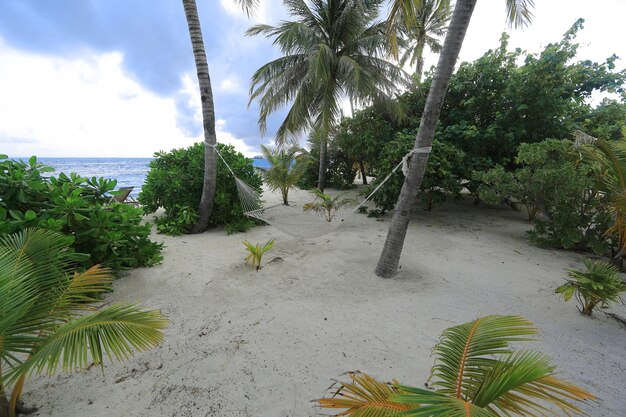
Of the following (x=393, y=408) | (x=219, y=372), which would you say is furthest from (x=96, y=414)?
(x=393, y=408)

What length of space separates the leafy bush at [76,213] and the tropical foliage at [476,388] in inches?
87.9

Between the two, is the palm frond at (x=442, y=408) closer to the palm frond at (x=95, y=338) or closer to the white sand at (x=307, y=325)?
the white sand at (x=307, y=325)

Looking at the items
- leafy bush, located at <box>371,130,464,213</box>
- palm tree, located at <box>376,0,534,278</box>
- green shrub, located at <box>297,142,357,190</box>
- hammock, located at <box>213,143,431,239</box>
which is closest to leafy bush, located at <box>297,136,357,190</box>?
green shrub, located at <box>297,142,357,190</box>

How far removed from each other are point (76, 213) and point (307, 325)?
195 cm

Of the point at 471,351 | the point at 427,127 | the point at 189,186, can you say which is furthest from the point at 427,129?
the point at 189,186

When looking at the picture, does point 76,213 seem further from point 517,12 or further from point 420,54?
point 420,54

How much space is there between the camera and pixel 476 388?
0.86 metres

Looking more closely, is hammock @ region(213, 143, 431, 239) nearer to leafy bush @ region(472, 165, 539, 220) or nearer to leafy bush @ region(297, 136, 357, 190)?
leafy bush @ region(472, 165, 539, 220)

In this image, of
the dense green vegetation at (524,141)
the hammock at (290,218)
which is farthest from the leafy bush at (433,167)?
the hammock at (290,218)

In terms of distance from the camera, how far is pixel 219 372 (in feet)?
4.58

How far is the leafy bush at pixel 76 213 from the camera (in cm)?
189

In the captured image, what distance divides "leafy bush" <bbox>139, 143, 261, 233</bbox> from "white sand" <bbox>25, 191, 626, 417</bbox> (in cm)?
84

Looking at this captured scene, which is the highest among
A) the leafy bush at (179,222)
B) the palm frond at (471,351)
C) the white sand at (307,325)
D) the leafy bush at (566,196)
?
the leafy bush at (566,196)

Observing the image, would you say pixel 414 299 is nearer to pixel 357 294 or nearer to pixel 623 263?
pixel 357 294
